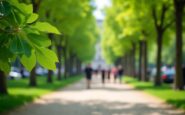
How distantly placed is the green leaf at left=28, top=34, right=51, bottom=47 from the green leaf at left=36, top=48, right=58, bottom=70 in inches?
2.0

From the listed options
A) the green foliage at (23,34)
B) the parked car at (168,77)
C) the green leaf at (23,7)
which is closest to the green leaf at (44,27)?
the green foliage at (23,34)

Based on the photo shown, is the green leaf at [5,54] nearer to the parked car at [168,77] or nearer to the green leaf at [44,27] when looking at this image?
the green leaf at [44,27]

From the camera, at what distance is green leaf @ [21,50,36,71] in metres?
3.90

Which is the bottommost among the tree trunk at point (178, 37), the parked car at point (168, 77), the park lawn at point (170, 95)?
the parked car at point (168, 77)

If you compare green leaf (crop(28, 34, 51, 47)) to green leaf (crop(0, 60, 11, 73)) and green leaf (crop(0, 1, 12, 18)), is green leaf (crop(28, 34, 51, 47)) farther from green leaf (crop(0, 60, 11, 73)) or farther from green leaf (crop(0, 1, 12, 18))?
green leaf (crop(0, 60, 11, 73))

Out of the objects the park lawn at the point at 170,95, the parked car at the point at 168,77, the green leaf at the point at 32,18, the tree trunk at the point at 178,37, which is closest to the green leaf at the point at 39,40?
the green leaf at the point at 32,18

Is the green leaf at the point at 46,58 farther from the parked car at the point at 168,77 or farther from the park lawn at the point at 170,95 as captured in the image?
the parked car at the point at 168,77

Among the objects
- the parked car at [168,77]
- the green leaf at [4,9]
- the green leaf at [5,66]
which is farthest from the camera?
the parked car at [168,77]

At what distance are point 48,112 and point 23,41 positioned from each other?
10476mm

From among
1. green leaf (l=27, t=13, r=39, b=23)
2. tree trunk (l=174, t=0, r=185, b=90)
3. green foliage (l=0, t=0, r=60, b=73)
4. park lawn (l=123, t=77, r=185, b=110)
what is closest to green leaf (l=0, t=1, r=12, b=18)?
green foliage (l=0, t=0, r=60, b=73)

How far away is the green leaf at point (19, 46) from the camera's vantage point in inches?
146

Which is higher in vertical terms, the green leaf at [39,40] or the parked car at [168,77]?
the green leaf at [39,40]

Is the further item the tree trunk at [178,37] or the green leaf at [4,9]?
the tree trunk at [178,37]

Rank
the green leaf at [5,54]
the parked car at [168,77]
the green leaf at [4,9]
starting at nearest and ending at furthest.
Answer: the green leaf at [4,9] → the green leaf at [5,54] → the parked car at [168,77]
